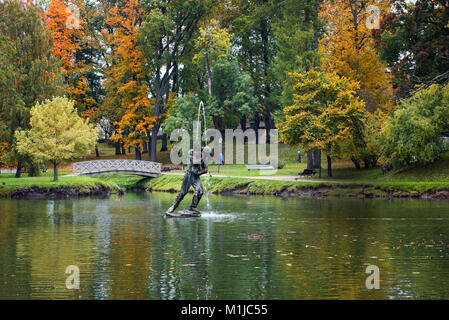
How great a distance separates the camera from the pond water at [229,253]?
13.1 metres

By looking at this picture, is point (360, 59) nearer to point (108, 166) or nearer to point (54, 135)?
point (108, 166)

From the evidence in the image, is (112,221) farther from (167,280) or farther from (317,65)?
(317,65)

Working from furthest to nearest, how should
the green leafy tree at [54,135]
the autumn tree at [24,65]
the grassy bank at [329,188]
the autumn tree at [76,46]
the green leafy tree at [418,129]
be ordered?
the autumn tree at [76,46] → the autumn tree at [24,65] → the green leafy tree at [54,135] → the green leafy tree at [418,129] → the grassy bank at [329,188]

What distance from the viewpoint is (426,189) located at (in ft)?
125

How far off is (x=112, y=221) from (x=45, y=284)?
13505 mm

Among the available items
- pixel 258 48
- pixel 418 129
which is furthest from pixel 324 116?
pixel 258 48

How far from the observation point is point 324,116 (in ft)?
138

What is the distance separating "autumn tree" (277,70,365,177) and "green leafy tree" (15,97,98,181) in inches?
631

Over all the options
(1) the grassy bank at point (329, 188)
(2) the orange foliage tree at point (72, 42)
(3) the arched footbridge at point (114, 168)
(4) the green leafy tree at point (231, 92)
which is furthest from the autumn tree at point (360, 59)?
(2) the orange foliage tree at point (72, 42)

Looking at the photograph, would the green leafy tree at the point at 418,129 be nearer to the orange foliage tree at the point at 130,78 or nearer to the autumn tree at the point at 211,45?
the autumn tree at the point at 211,45

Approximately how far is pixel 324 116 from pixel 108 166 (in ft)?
67.2

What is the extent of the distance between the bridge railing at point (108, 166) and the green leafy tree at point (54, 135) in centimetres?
469
